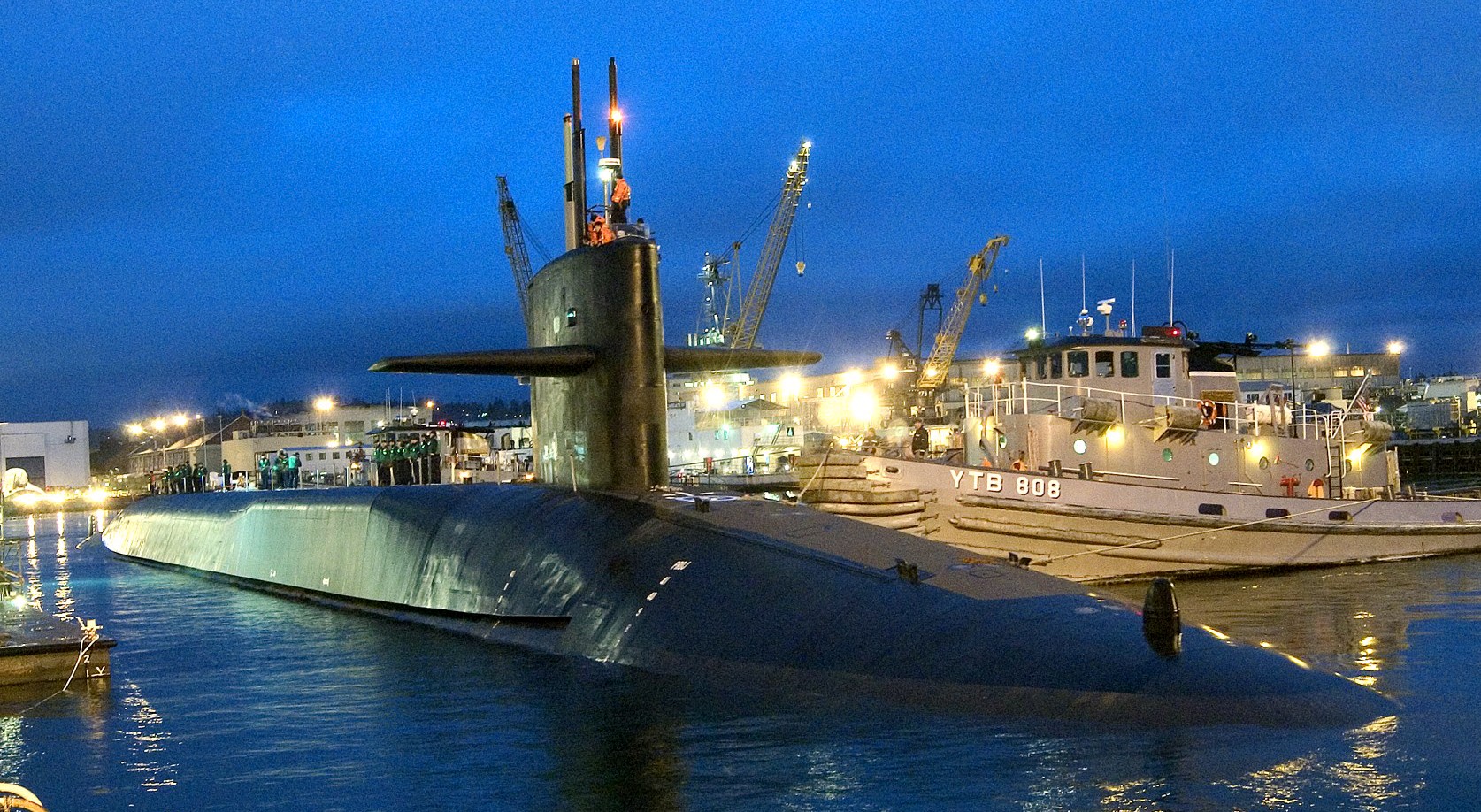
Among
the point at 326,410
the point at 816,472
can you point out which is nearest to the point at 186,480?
the point at 326,410

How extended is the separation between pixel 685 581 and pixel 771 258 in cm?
5749

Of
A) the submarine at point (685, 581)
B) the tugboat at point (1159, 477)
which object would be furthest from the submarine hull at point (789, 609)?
the tugboat at point (1159, 477)

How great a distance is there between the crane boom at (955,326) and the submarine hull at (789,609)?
46530mm

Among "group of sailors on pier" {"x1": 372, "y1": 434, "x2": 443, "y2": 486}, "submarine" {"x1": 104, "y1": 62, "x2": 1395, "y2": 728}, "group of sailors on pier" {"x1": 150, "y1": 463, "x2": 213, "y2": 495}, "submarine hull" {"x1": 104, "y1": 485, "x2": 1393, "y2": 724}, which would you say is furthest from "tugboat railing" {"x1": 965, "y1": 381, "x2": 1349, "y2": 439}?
"group of sailors on pier" {"x1": 150, "y1": 463, "x2": 213, "y2": 495}

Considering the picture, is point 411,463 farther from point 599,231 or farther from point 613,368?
point 613,368

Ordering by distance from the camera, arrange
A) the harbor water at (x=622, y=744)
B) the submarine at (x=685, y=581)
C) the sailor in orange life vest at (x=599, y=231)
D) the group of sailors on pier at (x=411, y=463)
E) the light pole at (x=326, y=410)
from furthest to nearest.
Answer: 1. the light pole at (x=326, y=410)
2. the group of sailors on pier at (x=411, y=463)
3. the sailor in orange life vest at (x=599, y=231)
4. the submarine at (x=685, y=581)
5. the harbor water at (x=622, y=744)

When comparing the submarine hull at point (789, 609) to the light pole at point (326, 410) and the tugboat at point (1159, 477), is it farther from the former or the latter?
the light pole at point (326, 410)

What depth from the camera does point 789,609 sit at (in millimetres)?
11859

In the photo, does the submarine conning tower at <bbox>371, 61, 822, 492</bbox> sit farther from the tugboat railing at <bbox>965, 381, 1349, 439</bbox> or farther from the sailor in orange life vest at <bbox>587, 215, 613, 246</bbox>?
the tugboat railing at <bbox>965, 381, 1349, 439</bbox>

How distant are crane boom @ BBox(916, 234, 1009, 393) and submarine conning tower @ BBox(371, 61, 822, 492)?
47698 millimetres

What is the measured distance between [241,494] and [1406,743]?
80.9ft

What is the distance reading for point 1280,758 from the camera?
855cm

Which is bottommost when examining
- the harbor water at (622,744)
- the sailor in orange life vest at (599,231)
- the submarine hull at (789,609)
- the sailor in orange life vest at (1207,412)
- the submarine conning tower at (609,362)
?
the harbor water at (622,744)

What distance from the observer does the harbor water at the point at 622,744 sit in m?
8.37
